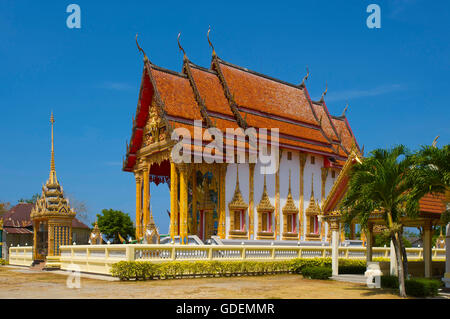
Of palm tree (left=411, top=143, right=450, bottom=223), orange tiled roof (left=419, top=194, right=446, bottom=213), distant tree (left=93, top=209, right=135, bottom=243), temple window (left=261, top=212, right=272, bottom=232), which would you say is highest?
palm tree (left=411, top=143, right=450, bottom=223)

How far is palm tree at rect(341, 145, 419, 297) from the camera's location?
1175cm

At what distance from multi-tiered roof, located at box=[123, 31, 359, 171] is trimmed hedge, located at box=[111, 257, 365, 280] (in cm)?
693

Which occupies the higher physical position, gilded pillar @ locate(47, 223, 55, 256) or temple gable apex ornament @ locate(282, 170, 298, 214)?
temple gable apex ornament @ locate(282, 170, 298, 214)

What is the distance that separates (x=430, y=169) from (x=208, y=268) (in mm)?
8751

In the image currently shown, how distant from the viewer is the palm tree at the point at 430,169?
1191 cm

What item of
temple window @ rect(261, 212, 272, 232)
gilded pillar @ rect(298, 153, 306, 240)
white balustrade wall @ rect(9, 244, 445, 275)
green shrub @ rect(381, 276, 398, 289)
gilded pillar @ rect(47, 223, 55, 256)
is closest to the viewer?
green shrub @ rect(381, 276, 398, 289)

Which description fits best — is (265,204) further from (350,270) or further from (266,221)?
(350,270)

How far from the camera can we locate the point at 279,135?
27141 millimetres

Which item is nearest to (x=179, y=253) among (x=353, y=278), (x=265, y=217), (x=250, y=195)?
(x=353, y=278)

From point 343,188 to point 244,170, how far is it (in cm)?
1001

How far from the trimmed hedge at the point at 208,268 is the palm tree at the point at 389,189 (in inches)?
264

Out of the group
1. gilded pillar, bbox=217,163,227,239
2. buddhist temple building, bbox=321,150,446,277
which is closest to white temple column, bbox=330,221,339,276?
buddhist temple building, bbox=321,150,446,277

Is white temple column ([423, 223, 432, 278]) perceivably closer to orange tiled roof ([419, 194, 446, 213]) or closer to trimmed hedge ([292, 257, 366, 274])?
orange tiled roof ([419, 194, 446, 213])
